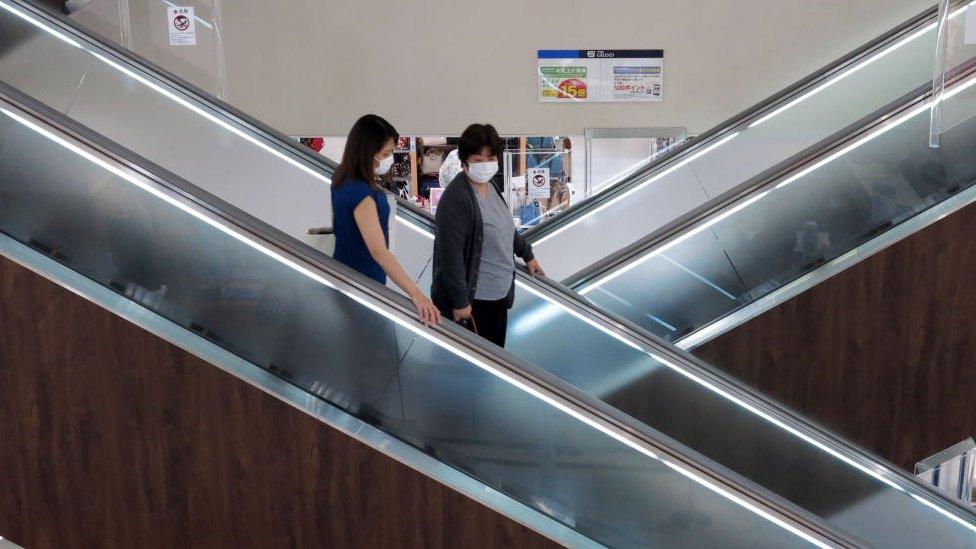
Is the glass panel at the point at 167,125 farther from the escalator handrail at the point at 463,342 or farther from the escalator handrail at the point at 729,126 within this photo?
the escalator handrail at the point at 463,342

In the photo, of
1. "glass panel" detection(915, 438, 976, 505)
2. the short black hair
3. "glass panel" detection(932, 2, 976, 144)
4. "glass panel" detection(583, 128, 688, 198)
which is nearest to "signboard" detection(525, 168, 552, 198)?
"glass panel" detection(583, 128, 688, 198)

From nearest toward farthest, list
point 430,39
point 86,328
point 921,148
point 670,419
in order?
point 86,328
point 670,419
point 921,148
point 430,39

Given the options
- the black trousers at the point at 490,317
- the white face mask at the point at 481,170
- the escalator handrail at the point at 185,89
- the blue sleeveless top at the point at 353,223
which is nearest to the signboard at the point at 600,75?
the escalator handrail at the point at 185,89

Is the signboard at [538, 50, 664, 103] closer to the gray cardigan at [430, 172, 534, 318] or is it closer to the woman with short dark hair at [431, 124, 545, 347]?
the woman with short dark hair at [431, 124, 545, 347]

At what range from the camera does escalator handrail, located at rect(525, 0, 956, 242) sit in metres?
6.57

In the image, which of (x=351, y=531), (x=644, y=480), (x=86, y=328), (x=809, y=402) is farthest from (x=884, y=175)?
(x=86, y=328)

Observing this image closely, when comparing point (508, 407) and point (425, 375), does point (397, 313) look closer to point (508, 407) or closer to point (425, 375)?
point (425, 375)

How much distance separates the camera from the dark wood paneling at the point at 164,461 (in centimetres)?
294

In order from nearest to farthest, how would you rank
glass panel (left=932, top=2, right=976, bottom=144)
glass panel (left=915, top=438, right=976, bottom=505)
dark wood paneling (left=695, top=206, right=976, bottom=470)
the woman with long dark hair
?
the woman with long dark hair < glass panel (left=915, top=438, right=976, bottom=505) < glass panel (left=932, top=2, right=976, bottom=144) < dark wood paneling (left=695, top=206, right=976, bottom=470)

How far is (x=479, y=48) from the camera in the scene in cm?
735

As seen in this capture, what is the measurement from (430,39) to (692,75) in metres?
2.09

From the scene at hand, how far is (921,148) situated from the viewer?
483 cm

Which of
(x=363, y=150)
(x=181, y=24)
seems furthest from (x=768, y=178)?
(x=181, y=24)

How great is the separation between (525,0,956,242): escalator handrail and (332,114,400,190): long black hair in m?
3.24
